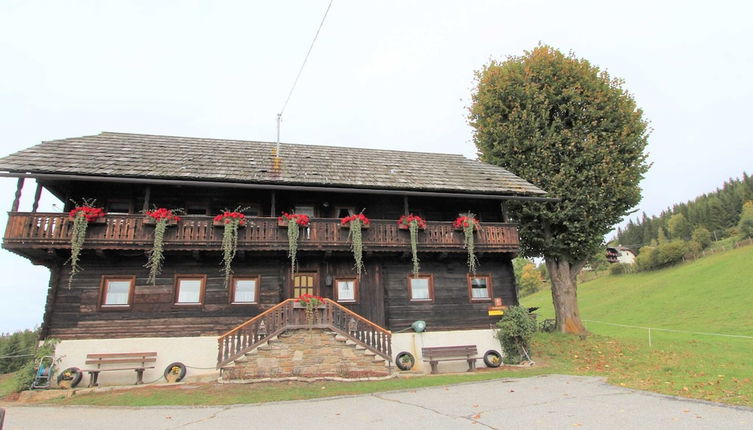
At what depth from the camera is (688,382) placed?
11648mm

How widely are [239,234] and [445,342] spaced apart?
28.1 feet

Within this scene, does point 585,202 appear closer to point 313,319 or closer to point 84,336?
point 313,319

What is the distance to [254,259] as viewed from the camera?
16.7m

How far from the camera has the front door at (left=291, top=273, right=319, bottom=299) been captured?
16812mm

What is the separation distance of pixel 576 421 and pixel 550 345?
12951mm

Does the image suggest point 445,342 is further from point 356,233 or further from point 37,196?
point 37,196

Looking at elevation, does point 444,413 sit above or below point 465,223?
below

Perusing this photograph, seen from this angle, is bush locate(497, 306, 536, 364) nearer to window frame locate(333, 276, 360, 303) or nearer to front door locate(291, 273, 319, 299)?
window frame locate(333, 276, 360, 303)

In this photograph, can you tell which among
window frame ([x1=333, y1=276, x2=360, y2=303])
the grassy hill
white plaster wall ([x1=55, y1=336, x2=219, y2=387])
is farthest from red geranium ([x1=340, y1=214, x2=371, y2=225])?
the grassy hill

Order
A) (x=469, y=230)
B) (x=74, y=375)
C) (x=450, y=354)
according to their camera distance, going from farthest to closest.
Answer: (x=469, y=230), (x=450, y=354), (x=74, y=375)

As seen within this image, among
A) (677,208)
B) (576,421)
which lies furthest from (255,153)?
(677,208)

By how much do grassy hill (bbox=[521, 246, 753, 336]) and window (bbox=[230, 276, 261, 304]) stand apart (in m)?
24.2

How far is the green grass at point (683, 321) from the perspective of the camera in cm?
1204

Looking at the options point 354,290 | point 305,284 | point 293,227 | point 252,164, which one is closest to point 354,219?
point 293,227
